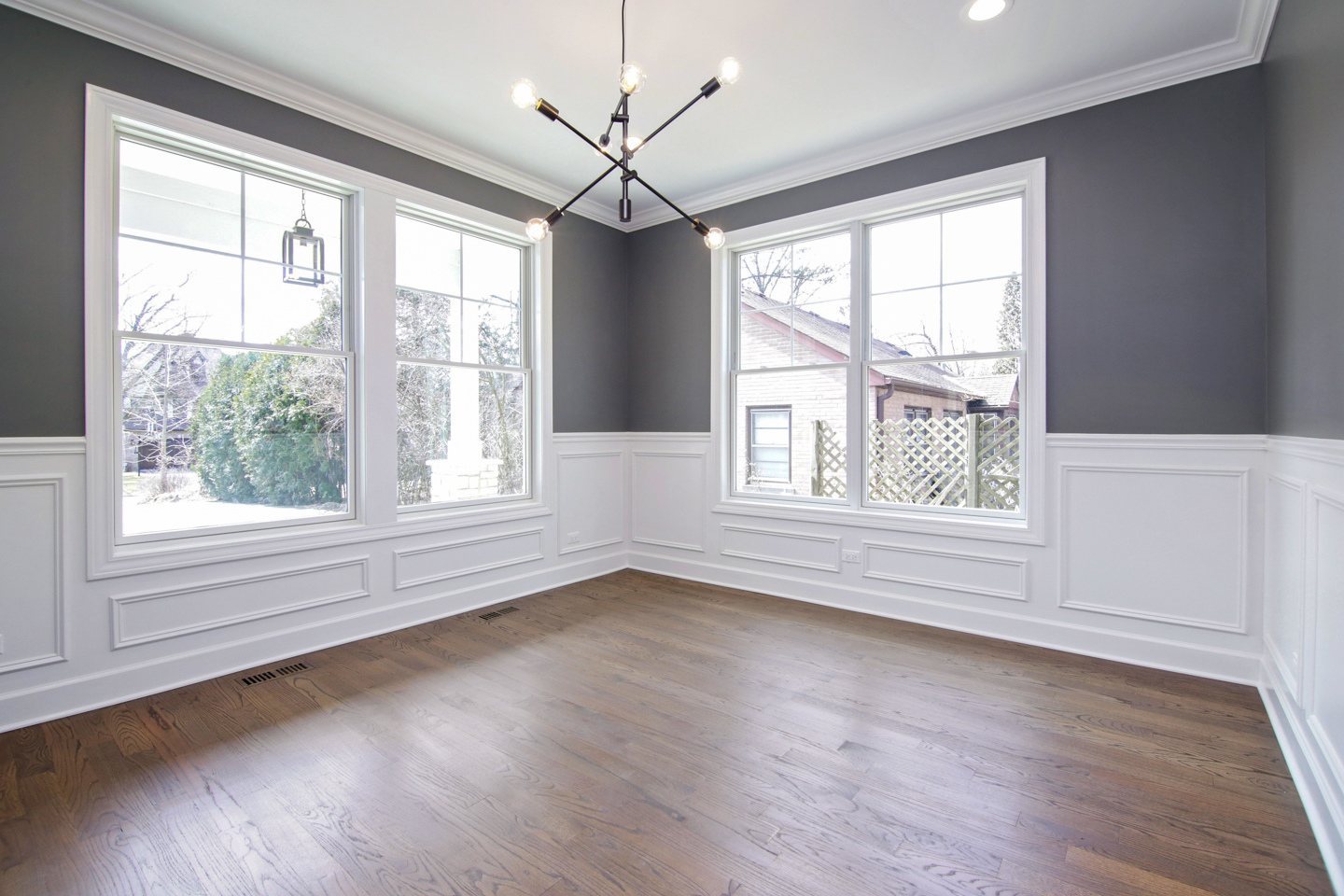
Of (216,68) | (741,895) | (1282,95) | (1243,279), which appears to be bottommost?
(741,895)

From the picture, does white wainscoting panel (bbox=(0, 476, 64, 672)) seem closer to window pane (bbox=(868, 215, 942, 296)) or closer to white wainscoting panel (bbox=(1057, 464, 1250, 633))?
window pane (bbox=(868, 215, 942, 296))

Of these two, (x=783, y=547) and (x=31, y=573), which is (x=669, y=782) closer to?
(x=783, y=547)

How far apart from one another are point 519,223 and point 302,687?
3.09 meters

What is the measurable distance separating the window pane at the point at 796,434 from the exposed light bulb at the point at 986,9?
2.00 metres

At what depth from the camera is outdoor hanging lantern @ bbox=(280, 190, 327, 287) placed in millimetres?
3166

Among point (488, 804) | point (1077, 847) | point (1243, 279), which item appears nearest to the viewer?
point (1077, 847)

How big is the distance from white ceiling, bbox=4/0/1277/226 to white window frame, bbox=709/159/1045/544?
0.32m

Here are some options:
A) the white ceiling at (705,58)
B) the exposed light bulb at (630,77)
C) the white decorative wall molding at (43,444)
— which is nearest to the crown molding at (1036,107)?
the white ceiling at (705,58)

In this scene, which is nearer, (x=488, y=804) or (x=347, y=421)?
(x=488, y=804)

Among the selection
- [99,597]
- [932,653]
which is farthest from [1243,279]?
[99,597]

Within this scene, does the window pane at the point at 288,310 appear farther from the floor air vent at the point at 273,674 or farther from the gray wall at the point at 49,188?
the floor air vent at the point at 273,674

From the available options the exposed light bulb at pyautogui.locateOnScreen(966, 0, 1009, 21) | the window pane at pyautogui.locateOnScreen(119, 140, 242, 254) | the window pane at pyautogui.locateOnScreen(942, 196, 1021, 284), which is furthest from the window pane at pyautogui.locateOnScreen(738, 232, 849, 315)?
the window pane at pyautogui.locateOnScreen(119, 140, 242, 254)

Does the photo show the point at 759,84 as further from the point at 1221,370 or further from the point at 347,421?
the point at 347,421

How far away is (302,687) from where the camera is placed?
2721 millimetres
